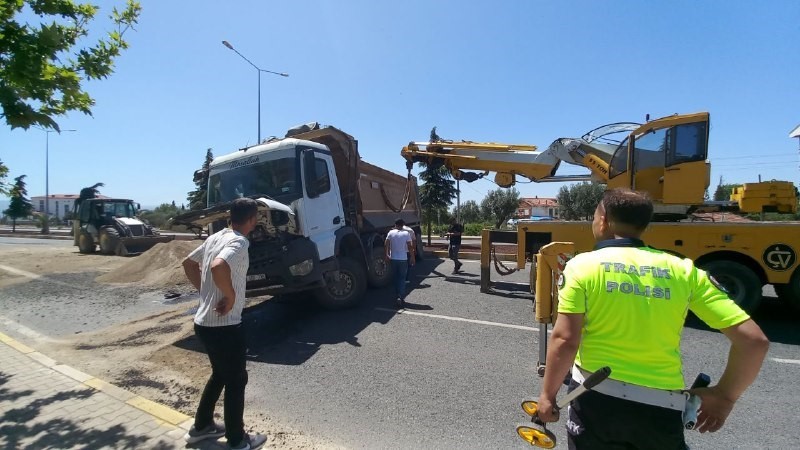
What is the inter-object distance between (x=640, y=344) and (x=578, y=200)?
148 ft

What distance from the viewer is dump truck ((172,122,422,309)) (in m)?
6.05

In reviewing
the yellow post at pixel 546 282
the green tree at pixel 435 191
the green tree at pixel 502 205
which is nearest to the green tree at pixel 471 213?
the green tree at pixel 502 205

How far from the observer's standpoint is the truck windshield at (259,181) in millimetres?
6512

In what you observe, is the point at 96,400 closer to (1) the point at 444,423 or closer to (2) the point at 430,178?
(1) the point at 444,423

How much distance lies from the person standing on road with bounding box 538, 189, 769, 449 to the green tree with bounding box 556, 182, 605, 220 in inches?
1638

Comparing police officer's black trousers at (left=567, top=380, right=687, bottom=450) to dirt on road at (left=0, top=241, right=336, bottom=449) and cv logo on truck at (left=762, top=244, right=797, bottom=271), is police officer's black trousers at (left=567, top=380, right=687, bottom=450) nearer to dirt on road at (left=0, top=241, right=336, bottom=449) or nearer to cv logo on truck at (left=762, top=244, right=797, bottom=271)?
dirt on road at (left=0, top=241, right=336, bottom=449)

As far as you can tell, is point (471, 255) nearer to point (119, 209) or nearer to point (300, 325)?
point (300, 325)

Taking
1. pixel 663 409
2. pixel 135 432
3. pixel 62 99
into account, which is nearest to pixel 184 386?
pixel 135 432

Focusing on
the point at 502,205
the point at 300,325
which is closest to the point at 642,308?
the point at 300,325

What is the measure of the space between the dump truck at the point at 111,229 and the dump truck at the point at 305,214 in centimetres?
1168

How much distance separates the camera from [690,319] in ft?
20.9

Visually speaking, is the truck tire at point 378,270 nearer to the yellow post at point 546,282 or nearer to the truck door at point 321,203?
the truck door at point 321,203

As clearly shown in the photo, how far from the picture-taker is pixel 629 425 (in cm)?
166

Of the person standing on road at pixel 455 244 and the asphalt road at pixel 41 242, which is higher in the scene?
the person standing on road at pixel 455 244
